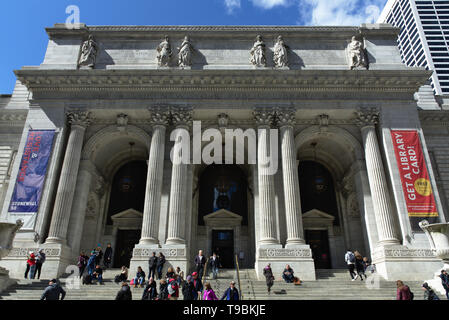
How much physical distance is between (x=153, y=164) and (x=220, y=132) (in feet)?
18.7

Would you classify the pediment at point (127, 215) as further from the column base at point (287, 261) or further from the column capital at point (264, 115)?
the column capital at point (264, 115)

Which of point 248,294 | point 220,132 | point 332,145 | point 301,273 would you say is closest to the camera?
point 248,294

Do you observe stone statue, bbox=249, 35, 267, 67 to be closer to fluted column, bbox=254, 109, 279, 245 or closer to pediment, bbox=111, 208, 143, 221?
fluted column, bbox=254, 109, 279, 245

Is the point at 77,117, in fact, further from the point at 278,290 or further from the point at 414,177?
the point at 414,177

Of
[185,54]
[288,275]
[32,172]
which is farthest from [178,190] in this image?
[185,54]

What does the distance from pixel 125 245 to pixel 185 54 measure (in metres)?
15.8

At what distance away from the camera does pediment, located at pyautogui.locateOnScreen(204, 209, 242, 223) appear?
27641mm

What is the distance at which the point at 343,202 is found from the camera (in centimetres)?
2792

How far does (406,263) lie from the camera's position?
1961 centimetres

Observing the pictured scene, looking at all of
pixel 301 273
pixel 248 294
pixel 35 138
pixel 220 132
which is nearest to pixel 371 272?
pixel 301 273

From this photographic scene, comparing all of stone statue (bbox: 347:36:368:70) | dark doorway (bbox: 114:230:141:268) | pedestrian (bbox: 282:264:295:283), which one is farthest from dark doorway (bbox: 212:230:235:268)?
stone statue (bbox: 347:36:368:70)

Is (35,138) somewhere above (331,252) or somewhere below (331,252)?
above

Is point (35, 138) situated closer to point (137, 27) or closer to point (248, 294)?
point (137, 27)

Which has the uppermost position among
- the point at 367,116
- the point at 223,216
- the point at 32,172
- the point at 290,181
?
the point at 367,116
